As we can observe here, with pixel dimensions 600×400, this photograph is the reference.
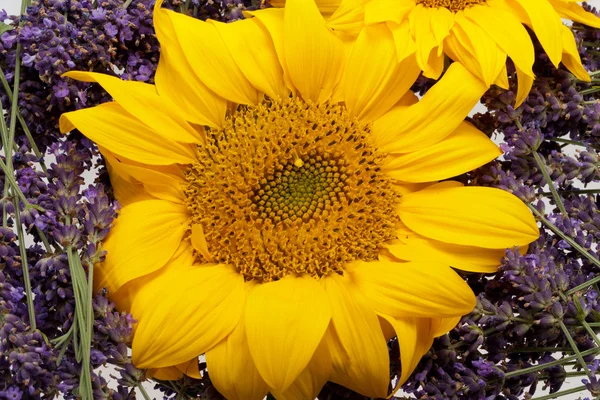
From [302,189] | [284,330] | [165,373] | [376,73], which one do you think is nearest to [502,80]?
[376,73]

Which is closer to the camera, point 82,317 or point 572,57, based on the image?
point 82,317

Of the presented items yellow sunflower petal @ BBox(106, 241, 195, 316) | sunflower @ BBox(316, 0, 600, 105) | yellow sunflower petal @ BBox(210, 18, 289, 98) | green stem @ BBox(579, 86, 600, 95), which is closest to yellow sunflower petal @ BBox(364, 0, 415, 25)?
sunflower @ BBox(316, 0, 600, 105)

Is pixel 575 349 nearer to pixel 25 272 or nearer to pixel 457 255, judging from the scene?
pixel 457 255

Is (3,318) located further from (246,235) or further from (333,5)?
(333,5)

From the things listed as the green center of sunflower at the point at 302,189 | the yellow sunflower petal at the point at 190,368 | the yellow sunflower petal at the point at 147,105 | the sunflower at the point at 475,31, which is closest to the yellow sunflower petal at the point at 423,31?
the sunflower at the point at 475,31

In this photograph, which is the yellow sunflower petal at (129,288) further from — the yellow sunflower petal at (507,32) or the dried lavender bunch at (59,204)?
the yellow sunflower petal at (507,32)

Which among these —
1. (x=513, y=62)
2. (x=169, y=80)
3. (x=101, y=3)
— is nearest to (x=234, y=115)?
(x=169, y=80)

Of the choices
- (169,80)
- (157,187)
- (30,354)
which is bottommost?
(30,354)
